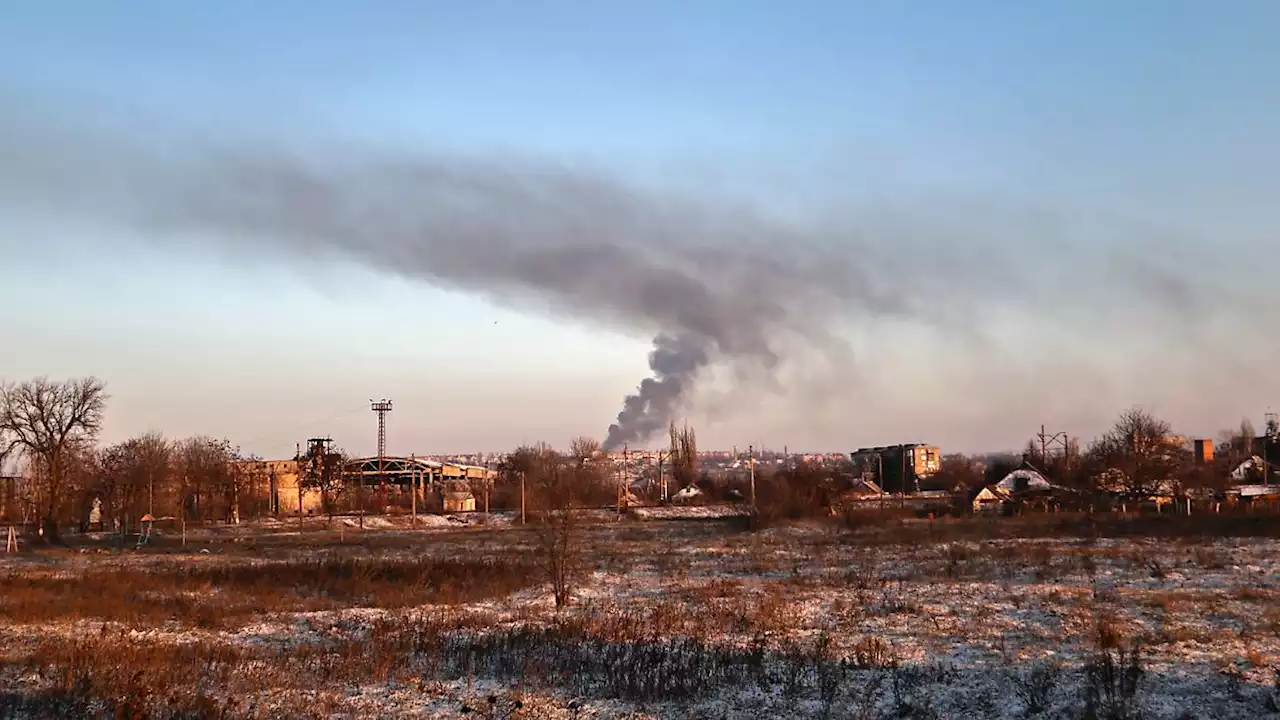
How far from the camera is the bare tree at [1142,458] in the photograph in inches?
2122

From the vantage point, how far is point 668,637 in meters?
14.1

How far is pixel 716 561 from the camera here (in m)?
29.7

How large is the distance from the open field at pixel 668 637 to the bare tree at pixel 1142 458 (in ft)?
80.7

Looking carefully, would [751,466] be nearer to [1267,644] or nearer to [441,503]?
[441,503]

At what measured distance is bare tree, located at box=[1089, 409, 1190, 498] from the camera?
5391 centimetres

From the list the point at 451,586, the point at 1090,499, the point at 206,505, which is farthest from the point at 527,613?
the point at 206,505

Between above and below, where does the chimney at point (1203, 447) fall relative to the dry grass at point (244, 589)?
above

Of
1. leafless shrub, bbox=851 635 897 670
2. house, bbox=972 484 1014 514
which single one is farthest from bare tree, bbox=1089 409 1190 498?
leafless shrub, bbox=851 635 897 670

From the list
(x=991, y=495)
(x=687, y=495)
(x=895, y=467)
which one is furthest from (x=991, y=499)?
(x=895, y=467)

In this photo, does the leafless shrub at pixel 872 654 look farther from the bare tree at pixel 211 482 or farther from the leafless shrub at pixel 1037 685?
the bare tree at pixel 211 482


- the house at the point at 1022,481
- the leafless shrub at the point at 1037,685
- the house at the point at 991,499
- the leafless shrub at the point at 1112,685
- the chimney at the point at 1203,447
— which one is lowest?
the house at the point at 991,499

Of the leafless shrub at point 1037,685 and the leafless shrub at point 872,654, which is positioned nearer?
the leafless shrub at point 1037,685

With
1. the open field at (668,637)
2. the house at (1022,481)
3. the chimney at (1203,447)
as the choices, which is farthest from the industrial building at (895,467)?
the open field at (668,637)

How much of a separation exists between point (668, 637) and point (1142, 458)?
4799 cm
